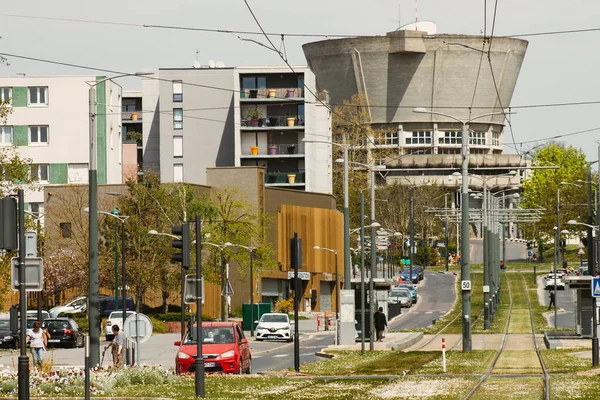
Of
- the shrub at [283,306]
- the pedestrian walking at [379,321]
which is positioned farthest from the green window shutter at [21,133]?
the pedestrian walking at [379,321]

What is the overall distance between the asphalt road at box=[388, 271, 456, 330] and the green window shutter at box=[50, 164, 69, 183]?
27.7 meters

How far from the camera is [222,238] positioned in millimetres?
75188

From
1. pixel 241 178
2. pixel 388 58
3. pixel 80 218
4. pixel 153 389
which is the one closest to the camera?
pixel 153 389

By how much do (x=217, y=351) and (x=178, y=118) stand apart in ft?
251

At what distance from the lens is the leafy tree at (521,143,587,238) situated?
132 meters

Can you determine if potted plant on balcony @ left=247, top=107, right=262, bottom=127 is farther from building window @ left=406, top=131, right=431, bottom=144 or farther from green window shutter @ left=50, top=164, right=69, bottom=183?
building window @ left=406, top=131, right=431, bottom=144

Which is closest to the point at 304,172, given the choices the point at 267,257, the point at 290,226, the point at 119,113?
the point at 290,226

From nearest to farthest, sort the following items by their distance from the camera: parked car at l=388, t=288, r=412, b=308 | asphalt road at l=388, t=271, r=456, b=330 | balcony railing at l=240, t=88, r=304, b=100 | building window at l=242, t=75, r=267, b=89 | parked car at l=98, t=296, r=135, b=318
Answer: parked car at l=98, t=296, r=135, b=318 → asphalt road at l=388, t=271, r=456, b=330 → parked car at l=388, t=288, r=412, b=308 → balcony railing at l=240, t=88, r=304, b=100 → building window at l=242, t=75, r=267, b=89

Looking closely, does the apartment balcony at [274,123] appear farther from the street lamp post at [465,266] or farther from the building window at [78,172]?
the street lamp post at [465,266]

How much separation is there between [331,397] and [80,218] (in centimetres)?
5942

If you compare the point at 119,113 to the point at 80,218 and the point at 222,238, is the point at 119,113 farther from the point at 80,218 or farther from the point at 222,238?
the point at 222,238

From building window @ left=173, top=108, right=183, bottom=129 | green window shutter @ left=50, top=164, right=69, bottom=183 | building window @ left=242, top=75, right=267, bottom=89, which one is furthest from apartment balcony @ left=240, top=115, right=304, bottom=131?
green window shutter @ left=50, top=164, right=69, bottom=183

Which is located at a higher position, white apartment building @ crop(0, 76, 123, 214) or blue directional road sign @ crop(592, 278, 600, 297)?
white apartment building @ crop(0, 76, 123, 214)

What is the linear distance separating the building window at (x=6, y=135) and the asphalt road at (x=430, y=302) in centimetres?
3239
